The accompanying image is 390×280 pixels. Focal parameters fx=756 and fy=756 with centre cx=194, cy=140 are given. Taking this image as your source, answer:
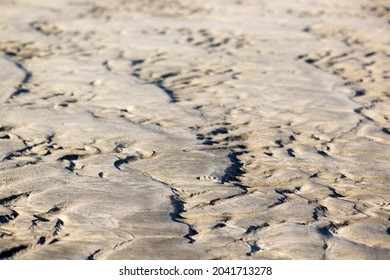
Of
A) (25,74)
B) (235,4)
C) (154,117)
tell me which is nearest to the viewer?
(154,117)

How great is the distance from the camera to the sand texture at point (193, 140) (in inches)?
98.9

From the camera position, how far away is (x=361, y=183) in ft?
9.84

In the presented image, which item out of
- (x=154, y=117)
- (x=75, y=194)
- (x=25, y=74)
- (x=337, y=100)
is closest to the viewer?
(x=75, y=194)

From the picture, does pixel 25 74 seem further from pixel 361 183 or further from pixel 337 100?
pixel 361 183

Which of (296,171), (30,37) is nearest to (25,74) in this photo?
(30,37)

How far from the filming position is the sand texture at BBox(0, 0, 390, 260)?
2512 millimetres

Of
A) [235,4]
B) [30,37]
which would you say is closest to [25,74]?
[30,37]

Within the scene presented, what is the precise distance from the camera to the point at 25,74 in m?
4.62

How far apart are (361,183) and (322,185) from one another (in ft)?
0.55

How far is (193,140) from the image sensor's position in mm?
3475

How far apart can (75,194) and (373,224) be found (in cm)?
108

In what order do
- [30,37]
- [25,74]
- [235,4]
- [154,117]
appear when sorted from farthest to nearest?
[235,4]
[30,37]
[25,74]
[154,117]

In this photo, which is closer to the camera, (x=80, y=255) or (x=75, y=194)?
(x=80, y=255)
